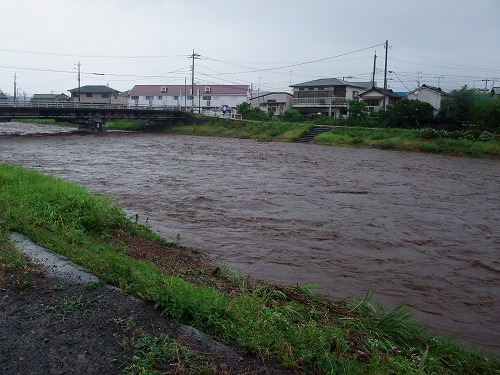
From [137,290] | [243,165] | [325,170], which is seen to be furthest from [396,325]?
[243,165]

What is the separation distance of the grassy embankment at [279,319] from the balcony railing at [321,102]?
48.2 m

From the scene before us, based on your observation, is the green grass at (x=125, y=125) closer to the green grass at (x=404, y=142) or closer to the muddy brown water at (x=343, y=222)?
the green grass at (x=404, y=142)

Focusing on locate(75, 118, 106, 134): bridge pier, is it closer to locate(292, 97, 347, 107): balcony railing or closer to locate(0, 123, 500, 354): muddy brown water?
locate(292, 97, 347, 107): balcony railing

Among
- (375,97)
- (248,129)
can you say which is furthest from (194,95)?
(248,129)

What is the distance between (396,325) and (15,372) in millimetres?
3456

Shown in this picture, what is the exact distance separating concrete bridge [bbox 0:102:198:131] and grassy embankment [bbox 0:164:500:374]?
3858 centimetres

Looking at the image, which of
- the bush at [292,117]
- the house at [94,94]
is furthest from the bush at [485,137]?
the house at [94,94]

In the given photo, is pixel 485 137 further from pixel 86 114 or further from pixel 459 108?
pixel 86 114

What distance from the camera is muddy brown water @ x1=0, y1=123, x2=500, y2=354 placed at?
6660 millimetres

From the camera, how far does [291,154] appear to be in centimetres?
2880

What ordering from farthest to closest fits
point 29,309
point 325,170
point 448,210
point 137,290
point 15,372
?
point 325,170 < point 448,210 < point 137,290 < point 29,309 < point 15,372

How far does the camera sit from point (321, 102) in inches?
2127

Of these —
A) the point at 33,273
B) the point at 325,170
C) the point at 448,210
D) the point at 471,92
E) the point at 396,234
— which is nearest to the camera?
the point at 33,273

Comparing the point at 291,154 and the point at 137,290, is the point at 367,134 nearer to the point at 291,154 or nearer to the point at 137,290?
the point at 291,154
